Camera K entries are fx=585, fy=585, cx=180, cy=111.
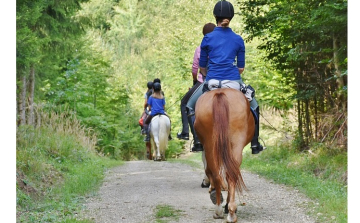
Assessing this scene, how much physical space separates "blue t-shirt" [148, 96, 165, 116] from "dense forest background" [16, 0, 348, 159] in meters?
3.43

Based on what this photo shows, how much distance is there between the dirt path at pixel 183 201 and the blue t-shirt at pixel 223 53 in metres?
1.85

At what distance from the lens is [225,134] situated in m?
7.16

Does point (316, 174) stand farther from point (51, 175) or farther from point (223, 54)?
point (51, 175)

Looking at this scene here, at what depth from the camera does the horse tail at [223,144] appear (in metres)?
7.08

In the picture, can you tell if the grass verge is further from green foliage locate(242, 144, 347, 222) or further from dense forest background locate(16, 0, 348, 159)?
dense forest background locate(16, 0, 348, 159)

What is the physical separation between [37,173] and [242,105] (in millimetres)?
4913

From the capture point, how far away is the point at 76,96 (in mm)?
23641

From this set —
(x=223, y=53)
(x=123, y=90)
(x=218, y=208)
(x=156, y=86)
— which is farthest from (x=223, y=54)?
(x=123, y=90)

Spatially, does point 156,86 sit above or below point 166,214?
above

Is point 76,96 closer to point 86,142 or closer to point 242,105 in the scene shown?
point 86,142

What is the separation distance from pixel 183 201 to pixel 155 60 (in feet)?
142

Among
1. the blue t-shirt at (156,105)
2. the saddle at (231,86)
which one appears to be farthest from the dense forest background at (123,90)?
the blue t-shirt at (156,105)

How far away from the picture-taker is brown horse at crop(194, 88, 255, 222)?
7102 mm
